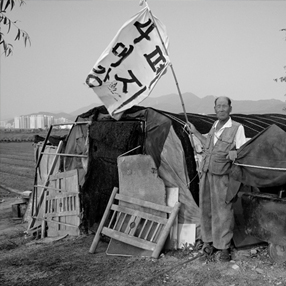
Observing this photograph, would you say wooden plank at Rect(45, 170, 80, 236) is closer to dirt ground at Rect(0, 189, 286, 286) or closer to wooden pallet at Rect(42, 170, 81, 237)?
wooden pallet at Rect(42, 170, 81, 237)

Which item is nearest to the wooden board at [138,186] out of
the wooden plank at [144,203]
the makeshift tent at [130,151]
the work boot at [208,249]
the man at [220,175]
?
the wooden plank at [144,203]

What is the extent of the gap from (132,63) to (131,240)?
9.31ft

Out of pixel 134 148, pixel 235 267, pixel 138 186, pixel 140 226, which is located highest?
pixel 134 148

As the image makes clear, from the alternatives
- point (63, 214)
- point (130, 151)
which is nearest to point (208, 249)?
point (130, 151)

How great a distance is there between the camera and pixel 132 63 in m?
5.65

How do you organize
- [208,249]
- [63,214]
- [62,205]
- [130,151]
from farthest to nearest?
[62,205], [63,214], [130,151], [208,249]

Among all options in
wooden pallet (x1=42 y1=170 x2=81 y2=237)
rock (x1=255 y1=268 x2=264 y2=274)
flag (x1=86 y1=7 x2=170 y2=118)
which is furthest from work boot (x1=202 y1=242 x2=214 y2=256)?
wooden pallet (x1=42 y1=170 x2=81 y2=237)

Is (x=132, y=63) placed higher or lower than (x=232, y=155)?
higher

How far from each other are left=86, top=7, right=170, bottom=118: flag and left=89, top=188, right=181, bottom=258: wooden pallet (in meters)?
1.68

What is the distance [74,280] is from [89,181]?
7.77 ft

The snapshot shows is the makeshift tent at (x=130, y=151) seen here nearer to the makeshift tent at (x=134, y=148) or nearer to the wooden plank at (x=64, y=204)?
the makeshift tent at (x=134, y=148)

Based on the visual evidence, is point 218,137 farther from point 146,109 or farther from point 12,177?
point 12,177

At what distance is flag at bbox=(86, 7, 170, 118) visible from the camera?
5.48 meters

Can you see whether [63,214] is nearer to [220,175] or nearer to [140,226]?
[140,226]
